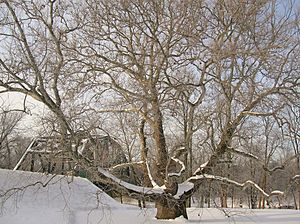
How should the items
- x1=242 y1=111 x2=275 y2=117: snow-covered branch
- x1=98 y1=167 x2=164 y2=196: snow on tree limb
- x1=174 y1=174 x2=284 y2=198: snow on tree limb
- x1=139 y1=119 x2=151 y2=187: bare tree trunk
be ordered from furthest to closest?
x1=139 y1=119 x2=151 y2=187: bare tree trunk → x1=174 y1=174 x2=284 y2=198: snow on tree limb → x1=242 y1=111 x2=275 y2=117: snow-covered branch → x1=98 y1=167 x2=164 y2=196: snow on tree limb

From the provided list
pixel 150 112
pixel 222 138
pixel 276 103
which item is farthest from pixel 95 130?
pixel 276 103

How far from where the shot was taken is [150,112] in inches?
475

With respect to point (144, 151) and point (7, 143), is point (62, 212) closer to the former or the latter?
point (144, 151)

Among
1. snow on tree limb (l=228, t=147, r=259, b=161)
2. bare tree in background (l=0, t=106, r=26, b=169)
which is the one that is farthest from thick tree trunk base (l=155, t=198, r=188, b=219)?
bare tree in background (l=0, t=106, r=26, b=169)

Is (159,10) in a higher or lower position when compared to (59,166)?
higher

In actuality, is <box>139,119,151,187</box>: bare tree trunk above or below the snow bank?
above

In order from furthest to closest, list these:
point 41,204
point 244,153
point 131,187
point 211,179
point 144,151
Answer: point 41,204 → point 144,151 → point 244,153 → point 211,179 → point 131,187

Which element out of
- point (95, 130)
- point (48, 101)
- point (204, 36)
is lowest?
point (95, 130)

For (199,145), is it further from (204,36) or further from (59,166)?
(59,166)

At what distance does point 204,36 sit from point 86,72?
11.9 ft

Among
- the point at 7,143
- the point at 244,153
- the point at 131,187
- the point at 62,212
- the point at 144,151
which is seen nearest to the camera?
the point at 131,187

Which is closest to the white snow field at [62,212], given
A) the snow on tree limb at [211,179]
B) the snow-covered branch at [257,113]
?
the snow on tree limb at [211,179]

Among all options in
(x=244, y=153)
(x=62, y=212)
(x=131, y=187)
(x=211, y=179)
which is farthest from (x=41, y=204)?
(x=244, y=153)

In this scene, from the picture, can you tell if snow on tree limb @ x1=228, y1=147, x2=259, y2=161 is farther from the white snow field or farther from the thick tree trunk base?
the thick tree trunk base
